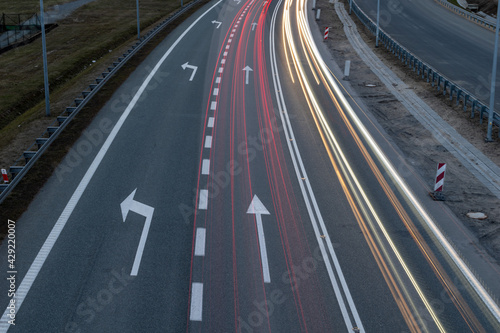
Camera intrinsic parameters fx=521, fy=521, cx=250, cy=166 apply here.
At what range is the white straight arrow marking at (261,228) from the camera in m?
12.1

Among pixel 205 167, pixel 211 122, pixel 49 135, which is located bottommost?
pixel 205 167

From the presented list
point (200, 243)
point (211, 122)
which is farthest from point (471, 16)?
point (200, 243)

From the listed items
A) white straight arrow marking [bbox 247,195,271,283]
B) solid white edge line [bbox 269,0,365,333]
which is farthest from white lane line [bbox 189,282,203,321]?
solid white edge line [bbox 269,0,365,333]

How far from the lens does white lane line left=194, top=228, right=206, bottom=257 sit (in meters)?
12.8

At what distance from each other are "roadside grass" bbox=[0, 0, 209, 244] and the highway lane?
18.6 metres

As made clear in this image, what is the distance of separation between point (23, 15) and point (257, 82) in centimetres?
4033

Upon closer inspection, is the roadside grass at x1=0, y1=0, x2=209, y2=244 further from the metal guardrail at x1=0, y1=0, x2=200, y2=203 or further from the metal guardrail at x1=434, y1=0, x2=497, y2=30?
the metal guardrail at x1=434, y1=0, x2=497, y2=30

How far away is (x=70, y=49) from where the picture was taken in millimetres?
44312

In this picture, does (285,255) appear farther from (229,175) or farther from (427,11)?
(427,11)

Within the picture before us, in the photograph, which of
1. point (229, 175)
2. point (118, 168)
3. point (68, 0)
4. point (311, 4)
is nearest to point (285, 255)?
point (229, 175)

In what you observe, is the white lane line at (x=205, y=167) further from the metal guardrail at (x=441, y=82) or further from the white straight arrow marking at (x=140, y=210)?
the metal guardrail at (x=441, y=82)

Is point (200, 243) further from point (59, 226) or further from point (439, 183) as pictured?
point (439, 183)

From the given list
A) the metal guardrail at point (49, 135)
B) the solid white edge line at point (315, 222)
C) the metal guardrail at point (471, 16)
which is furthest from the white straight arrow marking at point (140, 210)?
the metal guardrail at point (471, 16)

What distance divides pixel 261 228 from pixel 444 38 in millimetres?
35753
